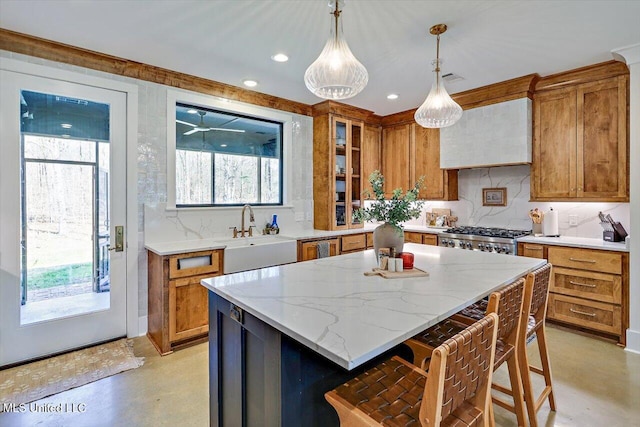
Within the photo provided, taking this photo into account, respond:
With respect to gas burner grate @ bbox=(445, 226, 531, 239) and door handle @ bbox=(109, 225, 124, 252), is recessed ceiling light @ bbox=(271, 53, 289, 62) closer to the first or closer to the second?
door handle @ bbox=(109, 225, 124, 252)

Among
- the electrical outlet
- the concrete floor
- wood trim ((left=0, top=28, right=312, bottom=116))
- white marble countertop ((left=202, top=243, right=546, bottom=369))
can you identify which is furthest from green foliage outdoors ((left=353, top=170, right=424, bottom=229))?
the electrical outlet

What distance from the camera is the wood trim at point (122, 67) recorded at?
8.66 feet

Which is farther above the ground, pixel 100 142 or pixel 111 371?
pixel 100 142

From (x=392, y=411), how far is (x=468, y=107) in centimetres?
394

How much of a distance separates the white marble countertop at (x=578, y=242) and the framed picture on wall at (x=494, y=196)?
2.54ft

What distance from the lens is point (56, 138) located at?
2824mm

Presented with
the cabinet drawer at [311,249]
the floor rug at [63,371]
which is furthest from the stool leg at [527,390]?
the floor rug at [63,371]

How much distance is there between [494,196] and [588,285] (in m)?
1.53

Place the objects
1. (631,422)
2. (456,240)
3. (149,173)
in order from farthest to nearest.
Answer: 1. (456,240)
2. (149,173)
3. (631,422)

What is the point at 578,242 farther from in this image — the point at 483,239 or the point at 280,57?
the point at 280,57

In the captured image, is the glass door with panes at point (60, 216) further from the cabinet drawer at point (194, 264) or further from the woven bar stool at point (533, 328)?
the woven bar stool at point (533, 328)

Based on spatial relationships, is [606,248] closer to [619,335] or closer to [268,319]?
[619,335]

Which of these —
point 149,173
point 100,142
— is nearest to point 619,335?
point 149,173

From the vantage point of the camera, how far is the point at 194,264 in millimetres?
2992
